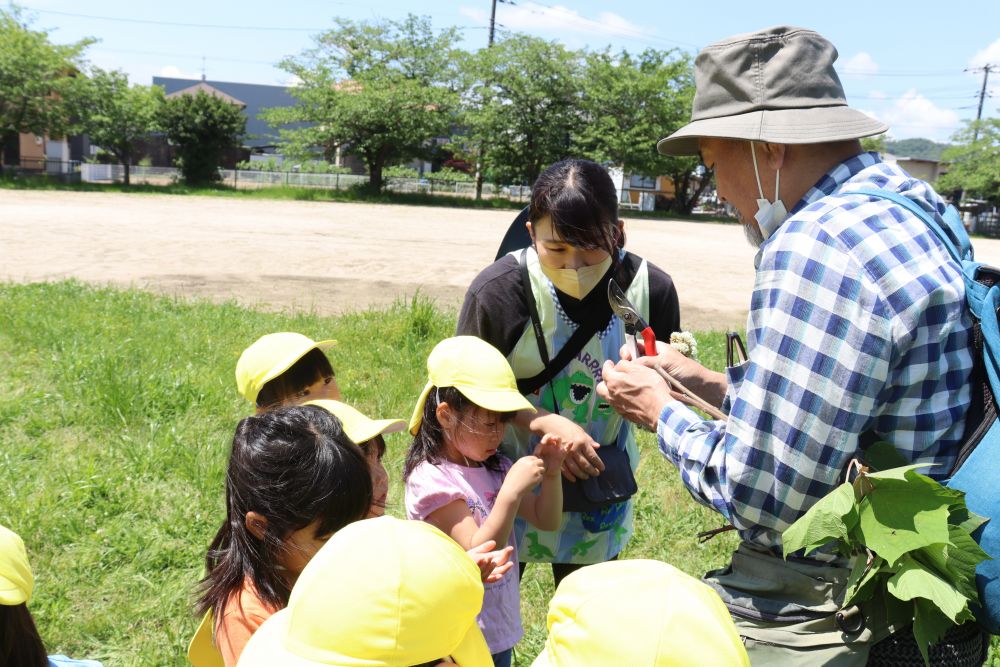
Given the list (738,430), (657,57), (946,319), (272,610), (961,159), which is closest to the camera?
(946,319)

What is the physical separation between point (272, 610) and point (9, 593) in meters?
0.54

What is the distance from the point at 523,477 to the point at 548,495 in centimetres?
28

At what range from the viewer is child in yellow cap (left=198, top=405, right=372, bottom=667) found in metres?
1.89

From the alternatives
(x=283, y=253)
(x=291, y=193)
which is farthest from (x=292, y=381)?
(x=291, y=193)

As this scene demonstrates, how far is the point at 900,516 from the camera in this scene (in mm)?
1409

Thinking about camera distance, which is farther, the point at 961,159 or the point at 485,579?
the point at 961,159

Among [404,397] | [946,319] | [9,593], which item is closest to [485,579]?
[9,593]

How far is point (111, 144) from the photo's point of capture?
36.7m

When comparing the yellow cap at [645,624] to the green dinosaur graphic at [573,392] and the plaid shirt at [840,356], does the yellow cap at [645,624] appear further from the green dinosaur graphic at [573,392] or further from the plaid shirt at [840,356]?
the green dinosaur graphic at [573,392]

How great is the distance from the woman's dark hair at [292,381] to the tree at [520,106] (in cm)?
3828

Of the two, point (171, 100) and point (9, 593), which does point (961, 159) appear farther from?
point (9, 593)

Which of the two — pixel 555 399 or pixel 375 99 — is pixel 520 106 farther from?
pixel 555 399

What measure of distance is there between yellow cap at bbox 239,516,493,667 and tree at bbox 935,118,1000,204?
53516mm

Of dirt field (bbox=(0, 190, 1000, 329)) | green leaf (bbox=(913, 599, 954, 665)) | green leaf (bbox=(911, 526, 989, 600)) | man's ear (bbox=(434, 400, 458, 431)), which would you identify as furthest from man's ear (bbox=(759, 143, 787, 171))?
dirt field (bbox=(0, 190, 1000, 329))
